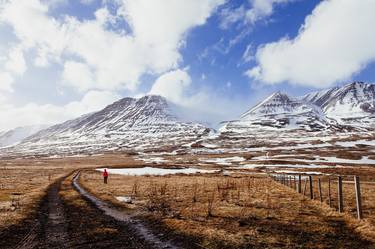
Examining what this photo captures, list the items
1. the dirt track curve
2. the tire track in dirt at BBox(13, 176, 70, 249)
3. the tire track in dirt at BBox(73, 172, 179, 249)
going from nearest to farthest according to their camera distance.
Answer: the tire track in dirt at BBox(73, 172, 179, 249)
the dirt track curve
the tire track in dirt at BBox(13, 176, 70, 249)

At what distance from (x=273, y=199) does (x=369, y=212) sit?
6876 millimetres

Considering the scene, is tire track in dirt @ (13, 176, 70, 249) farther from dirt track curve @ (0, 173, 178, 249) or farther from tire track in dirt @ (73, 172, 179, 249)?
tire track in dirt @ (73, 172, 179, 249)

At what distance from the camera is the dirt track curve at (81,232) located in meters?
13.5

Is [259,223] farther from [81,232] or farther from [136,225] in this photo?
[81,232]

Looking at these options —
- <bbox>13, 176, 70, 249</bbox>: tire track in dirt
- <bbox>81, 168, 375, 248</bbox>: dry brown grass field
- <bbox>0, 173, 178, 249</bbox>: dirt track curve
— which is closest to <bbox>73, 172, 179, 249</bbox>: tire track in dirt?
<bbox>0, 173, 178, 249</bbox>: dirt track curve

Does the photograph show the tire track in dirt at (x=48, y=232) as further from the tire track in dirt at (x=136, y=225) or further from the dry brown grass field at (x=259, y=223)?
the dry brown grass field at (x=259, y=223)

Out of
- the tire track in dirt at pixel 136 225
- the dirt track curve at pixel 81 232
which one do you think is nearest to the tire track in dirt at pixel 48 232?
the dirt track curve at pixel 81 232

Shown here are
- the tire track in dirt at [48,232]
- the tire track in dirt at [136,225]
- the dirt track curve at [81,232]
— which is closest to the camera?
the tire track in dirt at [136,225]

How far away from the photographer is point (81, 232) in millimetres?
15688

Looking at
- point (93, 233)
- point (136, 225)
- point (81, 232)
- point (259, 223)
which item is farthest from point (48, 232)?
point (259, 223)

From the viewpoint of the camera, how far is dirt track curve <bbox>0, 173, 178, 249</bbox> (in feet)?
44.3

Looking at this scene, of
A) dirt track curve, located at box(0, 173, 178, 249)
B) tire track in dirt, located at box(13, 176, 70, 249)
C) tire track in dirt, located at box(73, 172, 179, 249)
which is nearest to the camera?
tire track in dirt, located at box(73, 172, 179, 249)

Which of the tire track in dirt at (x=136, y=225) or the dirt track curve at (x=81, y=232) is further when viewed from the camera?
the dirt track curve at (x=81, y=232)

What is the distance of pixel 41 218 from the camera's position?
64.7 feet
